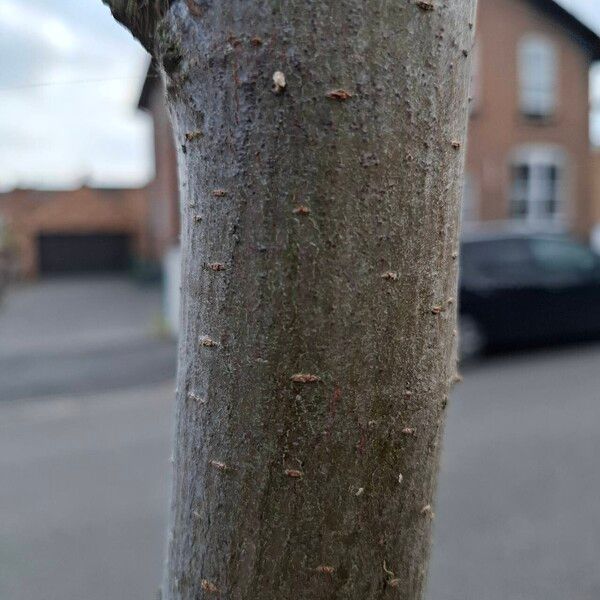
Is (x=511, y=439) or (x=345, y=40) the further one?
(x=511, y=439)

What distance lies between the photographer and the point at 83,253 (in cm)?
2895

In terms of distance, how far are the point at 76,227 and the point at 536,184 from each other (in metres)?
19.8

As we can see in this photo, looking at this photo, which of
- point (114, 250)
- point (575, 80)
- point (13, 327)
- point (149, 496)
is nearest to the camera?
point (149, 496)

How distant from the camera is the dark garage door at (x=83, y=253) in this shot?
28281mm

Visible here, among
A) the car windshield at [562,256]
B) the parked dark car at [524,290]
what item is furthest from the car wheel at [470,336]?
the car windshield at [562,256]

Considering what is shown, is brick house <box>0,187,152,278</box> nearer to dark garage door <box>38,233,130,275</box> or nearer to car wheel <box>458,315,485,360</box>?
dark garage door <box>38,233,130,275</box>

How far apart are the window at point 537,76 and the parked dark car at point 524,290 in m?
7.56

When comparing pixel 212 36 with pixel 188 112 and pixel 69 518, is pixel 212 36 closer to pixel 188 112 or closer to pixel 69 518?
pixel 188 112

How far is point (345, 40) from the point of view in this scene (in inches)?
28.3

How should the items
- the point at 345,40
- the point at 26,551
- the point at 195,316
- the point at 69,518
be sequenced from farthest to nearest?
the point at 69,518 → the point at 26,551 → the point at 195,316 → the point at 345,40

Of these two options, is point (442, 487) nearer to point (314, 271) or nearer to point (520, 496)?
point (520, 496)

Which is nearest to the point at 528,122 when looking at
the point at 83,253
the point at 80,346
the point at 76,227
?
the point at 80,346

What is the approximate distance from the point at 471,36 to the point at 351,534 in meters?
0.63

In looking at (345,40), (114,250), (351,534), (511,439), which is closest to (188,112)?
(345,40)
